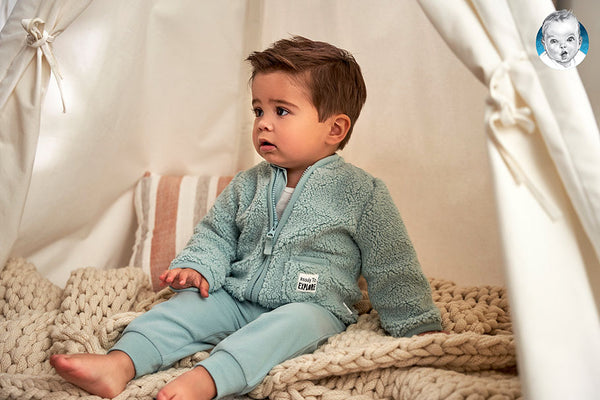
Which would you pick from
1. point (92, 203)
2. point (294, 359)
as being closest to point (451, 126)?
point (294, 359)

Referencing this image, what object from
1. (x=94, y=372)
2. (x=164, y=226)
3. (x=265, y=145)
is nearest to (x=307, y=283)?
(x=265, y=145)

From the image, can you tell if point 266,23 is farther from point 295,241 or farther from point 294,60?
point 295,241

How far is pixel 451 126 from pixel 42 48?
40.5 inches

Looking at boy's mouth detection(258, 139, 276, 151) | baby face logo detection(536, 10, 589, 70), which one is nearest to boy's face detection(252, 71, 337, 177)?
boy's mouth detection(258, 139, 276, 151)

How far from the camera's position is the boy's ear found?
→ 4.58 ft

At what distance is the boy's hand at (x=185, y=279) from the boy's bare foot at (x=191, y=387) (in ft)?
0.89

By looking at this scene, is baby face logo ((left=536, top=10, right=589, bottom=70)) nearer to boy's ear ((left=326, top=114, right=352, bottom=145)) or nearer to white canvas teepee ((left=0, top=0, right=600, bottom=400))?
white canvas teepee ((left=0, top=0, right=600, bottom=400))

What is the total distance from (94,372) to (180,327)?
226 mm

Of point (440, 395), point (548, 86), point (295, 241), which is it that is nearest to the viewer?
point (548, 86)

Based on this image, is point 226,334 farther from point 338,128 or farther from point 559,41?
point 559,41

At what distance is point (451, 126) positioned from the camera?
1.60m

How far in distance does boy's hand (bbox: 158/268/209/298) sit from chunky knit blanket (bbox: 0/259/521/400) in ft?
0.33

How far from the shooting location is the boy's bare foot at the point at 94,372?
0.97m

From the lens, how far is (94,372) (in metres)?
0.99
